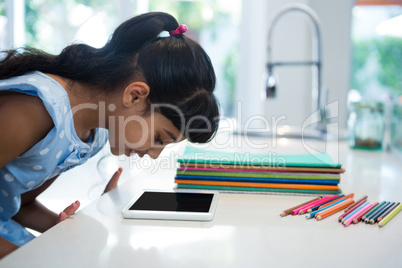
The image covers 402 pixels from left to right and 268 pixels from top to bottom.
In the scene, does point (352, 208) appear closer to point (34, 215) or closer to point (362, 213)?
point (362, 213)

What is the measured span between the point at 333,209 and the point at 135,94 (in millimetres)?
449

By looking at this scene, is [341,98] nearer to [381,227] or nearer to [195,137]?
[195,137]

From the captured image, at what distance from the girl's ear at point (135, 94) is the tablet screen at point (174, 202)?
22 cm

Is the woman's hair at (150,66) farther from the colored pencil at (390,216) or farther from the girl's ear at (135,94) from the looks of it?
the colored pencil at (390,216)

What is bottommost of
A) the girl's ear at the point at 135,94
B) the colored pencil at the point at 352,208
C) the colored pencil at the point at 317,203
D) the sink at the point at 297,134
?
the colored pencil at the point at 352,208

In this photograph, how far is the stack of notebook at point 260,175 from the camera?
764 mm

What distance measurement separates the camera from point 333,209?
651 millimetres

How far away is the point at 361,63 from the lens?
288 centimetres

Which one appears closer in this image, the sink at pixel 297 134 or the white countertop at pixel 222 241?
the white countertop at pixel 222 241

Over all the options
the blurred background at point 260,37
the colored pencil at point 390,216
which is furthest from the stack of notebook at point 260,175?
the blurred background at point 260,37

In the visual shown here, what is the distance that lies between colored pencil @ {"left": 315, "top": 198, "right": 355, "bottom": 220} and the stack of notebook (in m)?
0.06

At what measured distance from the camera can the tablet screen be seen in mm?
643

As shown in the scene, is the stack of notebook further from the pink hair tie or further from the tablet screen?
the pink hair tie

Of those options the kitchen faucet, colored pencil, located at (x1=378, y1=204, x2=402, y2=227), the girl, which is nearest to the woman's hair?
the girl
